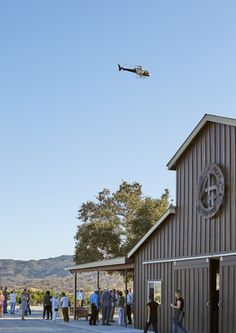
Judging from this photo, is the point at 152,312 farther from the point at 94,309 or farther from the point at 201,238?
the point at 94,309

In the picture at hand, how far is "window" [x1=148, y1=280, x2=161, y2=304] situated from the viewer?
25.4 m

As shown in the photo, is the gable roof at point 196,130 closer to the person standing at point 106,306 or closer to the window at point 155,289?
the window at point 155,289

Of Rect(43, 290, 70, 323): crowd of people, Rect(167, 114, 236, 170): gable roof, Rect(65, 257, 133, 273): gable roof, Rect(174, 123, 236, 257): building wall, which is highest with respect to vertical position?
Rect(167, 114, 236, 170): gable roof

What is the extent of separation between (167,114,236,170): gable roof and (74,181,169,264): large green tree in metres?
25.5

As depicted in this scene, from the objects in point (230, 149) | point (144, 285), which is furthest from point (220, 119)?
point (144, 285)

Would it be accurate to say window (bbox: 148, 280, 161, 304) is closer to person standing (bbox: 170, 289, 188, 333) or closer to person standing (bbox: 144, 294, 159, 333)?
person standing (bbox: 144, 294, 159, 333)

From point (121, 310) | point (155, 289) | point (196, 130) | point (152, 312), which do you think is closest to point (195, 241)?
point (152, 312)

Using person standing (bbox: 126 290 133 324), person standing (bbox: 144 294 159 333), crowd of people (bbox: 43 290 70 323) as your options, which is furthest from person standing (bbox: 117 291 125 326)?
person standing (bbox: 144 294 159 333)

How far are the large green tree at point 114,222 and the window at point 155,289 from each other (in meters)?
23.6

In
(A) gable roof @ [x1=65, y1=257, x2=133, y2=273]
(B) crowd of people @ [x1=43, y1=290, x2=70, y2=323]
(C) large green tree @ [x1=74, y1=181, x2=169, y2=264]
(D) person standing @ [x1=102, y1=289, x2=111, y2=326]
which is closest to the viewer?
(A) gable roof @ [x1=65, y1=257, x2=133, y2=273]

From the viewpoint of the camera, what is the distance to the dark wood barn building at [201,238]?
69.0ft

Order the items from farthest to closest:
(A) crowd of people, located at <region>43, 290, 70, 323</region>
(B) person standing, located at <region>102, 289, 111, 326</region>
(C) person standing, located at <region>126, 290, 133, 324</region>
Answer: (A) crowd of people, located at <region>43, 290, 70, 323</region> < (C) person standing, located at <region>126, 290, 133, 324</region> < (B) person standing, located at <region>102, 289, 111, 326</region>

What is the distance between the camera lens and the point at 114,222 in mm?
53812

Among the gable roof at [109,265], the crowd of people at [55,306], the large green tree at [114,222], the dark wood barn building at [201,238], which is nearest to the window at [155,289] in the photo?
the dark wood barn building at [201,238]
